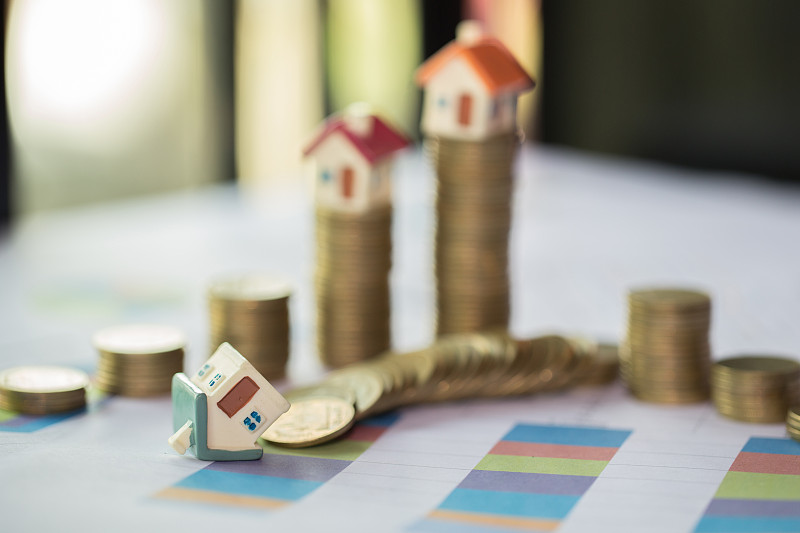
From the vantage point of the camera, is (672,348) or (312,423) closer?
(312,423)

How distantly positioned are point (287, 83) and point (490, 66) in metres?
5.27

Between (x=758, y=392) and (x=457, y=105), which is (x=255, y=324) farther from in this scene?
(x=758, y=392)

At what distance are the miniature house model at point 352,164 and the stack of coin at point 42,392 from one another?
0.89 meters

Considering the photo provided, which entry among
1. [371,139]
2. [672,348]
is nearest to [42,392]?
[371,139]

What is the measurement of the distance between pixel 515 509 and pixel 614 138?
7.22 metres

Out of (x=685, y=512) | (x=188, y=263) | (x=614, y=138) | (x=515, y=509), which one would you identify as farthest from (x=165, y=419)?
(x=614, y=138)

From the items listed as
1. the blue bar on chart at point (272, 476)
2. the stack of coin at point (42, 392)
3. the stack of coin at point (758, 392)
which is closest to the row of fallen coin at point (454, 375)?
the blue bar on chart at point (272, 476)

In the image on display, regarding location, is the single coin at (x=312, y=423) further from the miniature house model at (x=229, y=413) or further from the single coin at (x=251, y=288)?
the single coin at (x=251, y=288)

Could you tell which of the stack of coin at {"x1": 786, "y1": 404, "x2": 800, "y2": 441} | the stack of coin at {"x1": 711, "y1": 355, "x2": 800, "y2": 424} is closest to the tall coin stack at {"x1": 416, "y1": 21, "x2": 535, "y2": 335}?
the stack of coin at {"x1": 711, "y1": 355, "x2": 800, "y2": 424}

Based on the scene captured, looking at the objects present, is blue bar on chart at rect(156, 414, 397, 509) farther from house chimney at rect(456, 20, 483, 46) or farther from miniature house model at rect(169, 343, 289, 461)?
house chimney at rect(456, 20, 483, 46)

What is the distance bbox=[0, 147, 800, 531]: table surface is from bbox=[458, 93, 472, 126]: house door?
0.28 m

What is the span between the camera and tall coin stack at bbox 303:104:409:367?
11.1ft

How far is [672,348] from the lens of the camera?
311 centimetres

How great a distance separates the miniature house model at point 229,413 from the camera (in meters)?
2.54
